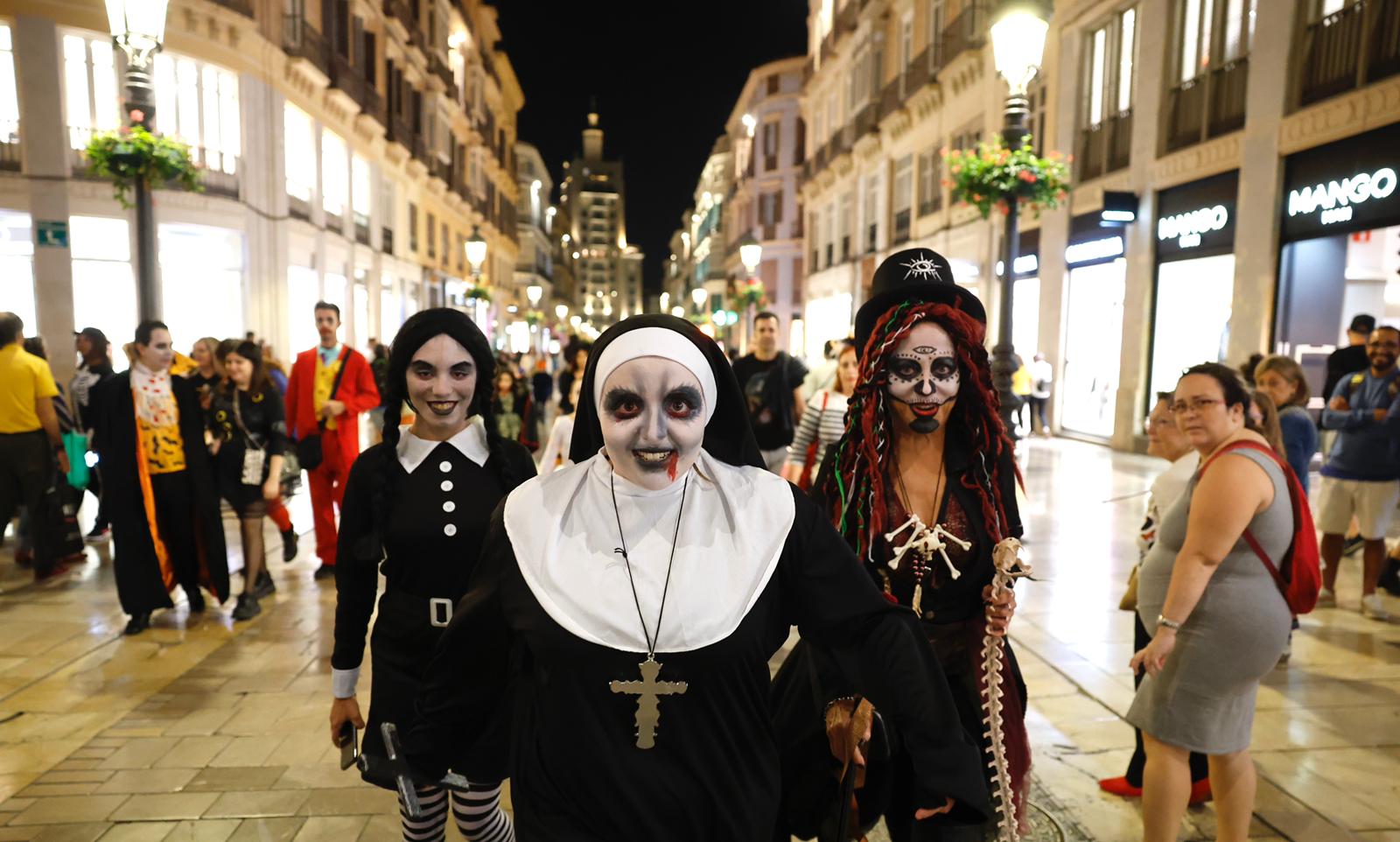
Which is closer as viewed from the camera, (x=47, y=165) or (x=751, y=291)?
(x=47, y=165)

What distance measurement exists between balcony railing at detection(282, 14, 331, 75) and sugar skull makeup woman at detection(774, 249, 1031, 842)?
2143 cm

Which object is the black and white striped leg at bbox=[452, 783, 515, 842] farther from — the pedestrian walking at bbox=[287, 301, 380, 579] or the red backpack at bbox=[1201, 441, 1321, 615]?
the pedestrian walking at bbox=[287, 301, 380, 579]

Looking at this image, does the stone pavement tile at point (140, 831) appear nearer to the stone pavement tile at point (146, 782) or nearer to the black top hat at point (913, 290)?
the stone pavement tile at point (146, 782)

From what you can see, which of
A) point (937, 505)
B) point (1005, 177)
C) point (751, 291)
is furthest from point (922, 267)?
point (751, 291)

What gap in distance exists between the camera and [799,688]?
2.28 m

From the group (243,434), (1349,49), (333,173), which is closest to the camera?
(243,434)

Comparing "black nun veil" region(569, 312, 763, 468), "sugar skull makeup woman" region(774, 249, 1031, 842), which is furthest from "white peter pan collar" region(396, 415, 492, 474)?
"sugar skull makeup woman" region(774, 249, 1031, 842)

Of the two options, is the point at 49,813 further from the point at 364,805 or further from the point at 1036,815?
the point at 1036,815

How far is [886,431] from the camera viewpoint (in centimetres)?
273

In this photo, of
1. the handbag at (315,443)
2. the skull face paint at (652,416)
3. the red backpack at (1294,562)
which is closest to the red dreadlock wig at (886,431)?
the red backpack at (1294,562)

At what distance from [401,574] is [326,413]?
4.41 meters

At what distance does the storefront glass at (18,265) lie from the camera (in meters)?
17.1

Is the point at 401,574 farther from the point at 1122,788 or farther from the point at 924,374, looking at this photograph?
the point at 1122,788

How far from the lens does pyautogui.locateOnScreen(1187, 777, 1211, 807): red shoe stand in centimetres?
361
